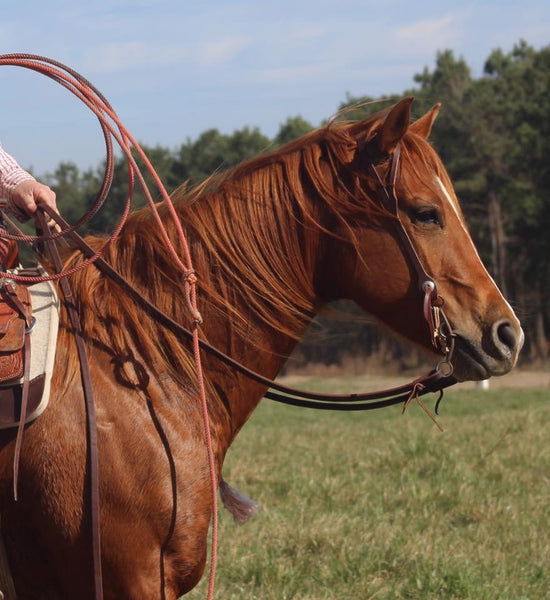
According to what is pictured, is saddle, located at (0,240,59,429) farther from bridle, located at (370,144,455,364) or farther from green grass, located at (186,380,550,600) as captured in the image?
green grass, located at (186,380,550,600)

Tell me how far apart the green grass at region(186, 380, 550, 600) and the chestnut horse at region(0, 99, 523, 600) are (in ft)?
7.31

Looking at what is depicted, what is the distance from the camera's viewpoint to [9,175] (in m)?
3.21

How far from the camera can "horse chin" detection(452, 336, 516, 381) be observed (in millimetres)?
3068

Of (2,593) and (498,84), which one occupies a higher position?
(498,84)

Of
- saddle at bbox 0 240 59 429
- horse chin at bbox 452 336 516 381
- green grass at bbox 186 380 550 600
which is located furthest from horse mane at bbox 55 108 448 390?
green grass at bbox 186 380 550 600

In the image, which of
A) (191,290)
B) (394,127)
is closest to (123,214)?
(191,290)

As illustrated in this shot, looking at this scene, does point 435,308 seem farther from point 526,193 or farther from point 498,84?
point 498,84

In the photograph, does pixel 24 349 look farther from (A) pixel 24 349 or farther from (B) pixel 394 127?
(B) pixel 394 127

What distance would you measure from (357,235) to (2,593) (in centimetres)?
171

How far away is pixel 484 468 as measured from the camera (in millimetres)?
7938

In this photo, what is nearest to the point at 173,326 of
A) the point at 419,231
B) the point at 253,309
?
the point at 253,309

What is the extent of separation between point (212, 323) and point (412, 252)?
30.4 inches

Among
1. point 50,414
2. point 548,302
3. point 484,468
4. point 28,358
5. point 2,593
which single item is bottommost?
point 548,302

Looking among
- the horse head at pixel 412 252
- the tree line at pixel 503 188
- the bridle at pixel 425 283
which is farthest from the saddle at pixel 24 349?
the tree line at pixel 503 188
